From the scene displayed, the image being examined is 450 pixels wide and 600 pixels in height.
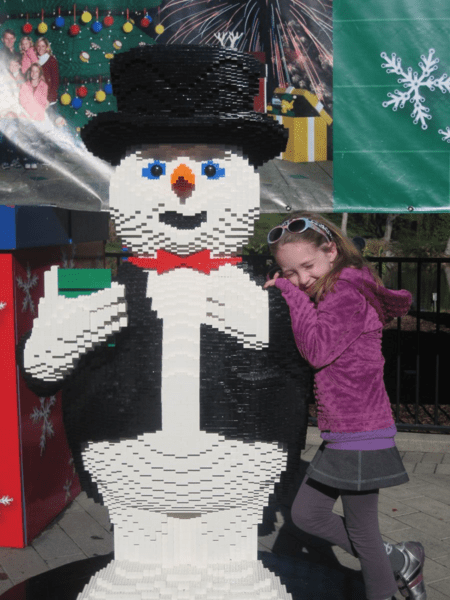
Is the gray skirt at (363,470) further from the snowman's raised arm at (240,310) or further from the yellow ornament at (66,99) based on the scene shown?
the yellow ornament at (66,99)


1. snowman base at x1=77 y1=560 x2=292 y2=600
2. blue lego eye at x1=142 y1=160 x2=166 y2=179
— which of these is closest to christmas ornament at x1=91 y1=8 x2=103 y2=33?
blue lego eye at x1=142 y1=160 x2=166 y2=179

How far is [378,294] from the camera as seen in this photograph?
8.05 feet

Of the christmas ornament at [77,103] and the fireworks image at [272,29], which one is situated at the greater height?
the fireworks image at [272,29]

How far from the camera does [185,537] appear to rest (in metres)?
2.41

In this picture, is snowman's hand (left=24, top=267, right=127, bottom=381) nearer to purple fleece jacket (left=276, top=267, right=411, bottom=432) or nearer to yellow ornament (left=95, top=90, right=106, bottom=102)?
purple fleece jacket (left=276, top=267, right=411, bottom=432)

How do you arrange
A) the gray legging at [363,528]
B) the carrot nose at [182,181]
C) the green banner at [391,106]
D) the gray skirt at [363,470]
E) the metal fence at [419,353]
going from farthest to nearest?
the metal fence at [419,353], the green banner at [391,106], the gray legging at [363,528], the gray skirt at [363,470], the carrot nose at [182,181]

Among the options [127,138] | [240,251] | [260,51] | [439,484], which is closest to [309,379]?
[240,251]

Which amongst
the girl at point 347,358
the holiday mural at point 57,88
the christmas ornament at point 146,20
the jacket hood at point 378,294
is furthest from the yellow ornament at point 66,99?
the jacket hood at point 378,294

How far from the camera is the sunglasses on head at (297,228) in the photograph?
2348mm

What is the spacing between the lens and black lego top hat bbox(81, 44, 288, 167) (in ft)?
7.21

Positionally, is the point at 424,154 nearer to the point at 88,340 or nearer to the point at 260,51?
the point at 260,51

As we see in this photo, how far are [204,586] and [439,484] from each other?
2.91 metres

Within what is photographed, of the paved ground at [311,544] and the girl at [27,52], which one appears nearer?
the paved ground at [311,544]

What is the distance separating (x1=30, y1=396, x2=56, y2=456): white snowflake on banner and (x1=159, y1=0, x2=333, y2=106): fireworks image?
2.07 metres
